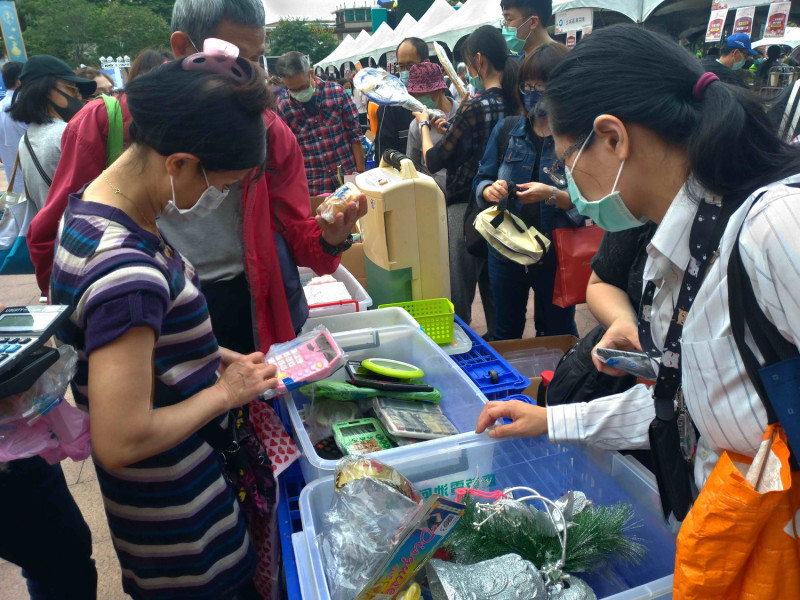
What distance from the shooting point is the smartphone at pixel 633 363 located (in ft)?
3.74

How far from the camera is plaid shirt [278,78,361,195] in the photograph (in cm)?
466

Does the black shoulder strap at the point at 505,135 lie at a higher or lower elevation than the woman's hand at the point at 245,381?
higher

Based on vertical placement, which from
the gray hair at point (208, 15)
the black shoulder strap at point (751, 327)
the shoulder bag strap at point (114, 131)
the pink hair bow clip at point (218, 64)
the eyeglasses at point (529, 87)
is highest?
the gray hair at point (208, 15)

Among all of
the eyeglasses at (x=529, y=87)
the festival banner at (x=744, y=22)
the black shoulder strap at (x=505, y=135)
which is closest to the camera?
the eyeglasses at (x=529, y=87)

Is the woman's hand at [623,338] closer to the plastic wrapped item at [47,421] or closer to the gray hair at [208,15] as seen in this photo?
the plastic wrapped item at [47,421]

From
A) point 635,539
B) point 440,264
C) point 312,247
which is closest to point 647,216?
point 635,539

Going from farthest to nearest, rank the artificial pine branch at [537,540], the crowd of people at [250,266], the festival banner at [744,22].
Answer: the festival banner at [744,22]
the artificial pine branch at [537,540]
the crowd of people at [250,266]

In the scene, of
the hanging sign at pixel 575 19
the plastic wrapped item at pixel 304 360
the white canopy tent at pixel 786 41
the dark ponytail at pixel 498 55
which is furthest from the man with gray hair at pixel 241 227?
the white canopy tent at pixel 786 41

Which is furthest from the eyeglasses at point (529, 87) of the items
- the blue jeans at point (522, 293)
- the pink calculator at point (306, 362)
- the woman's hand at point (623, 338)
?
the pink calculator at point (306, 362)

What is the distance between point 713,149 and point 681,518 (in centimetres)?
65

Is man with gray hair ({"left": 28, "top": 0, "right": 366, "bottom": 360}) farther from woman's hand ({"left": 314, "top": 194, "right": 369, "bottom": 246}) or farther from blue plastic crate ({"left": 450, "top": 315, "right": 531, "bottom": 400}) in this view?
blue plastic crate ({"left": 450, "top": 315, "right": 531, "bottom": 400})

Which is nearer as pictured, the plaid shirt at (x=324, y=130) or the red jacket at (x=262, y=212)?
the red jacket at (x=262, y=212)

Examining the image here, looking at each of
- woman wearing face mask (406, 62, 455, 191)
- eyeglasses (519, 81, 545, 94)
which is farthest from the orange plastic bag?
woman wearing face mask (406, 62, 455, 191)

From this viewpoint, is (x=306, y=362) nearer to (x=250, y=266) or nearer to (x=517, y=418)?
(x=250, y=266)
